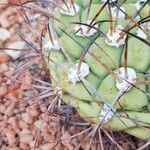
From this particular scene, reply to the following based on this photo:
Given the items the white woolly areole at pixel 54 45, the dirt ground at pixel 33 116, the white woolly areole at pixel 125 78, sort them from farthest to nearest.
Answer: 1. the dirt ground at pixel 33 116
2. the white woolly areole at pixel 54 45
3. the white woolly areole at pixel 125 78

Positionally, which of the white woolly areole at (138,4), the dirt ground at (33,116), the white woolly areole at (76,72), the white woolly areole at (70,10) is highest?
the white woolly areole at (70,10)

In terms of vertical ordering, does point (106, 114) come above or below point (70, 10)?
below

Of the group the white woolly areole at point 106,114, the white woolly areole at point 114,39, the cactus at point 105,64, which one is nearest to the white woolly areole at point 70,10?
the cactus at point 105,64

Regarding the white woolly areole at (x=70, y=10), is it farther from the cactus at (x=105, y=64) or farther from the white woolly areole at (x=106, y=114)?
the white woolly areole at (x=106, y=114)

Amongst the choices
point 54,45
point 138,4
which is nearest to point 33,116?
point 54,45

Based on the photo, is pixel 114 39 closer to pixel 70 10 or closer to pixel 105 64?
pixel 105 64

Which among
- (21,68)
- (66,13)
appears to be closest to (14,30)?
(21,68)

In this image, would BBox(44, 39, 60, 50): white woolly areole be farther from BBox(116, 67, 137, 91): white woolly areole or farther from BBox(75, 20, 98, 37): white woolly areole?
BBox(116, 67, 137, 91): white woolly areole
